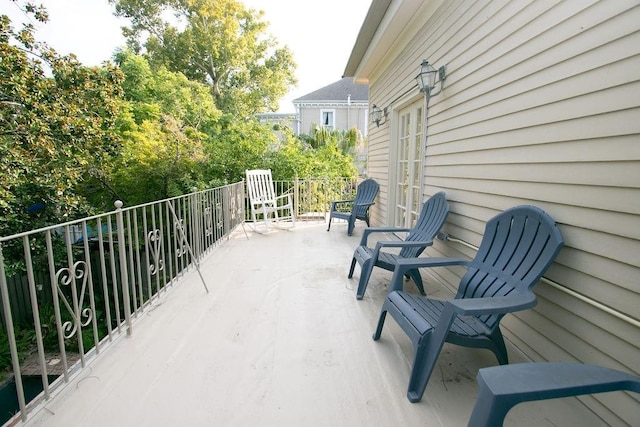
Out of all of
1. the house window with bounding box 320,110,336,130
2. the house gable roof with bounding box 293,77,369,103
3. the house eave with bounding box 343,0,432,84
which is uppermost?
the house gable roof with bounding box 293,77,369,103

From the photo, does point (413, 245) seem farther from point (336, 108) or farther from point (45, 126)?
point (336, 108)

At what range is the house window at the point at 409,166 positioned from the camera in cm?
404

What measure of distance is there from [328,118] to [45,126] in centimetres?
1490

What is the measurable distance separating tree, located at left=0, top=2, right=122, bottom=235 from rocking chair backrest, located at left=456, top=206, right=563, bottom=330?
221 inches

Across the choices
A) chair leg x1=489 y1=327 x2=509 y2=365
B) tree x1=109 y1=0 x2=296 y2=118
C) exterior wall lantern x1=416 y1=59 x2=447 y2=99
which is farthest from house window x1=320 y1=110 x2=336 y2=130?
chair leg x1=489 y1=327 x2=509 y2=365

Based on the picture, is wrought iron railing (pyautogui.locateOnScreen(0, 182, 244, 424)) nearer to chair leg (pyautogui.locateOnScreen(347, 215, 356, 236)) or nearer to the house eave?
chair leg (pyautogui.locateOnScreen(347, 215, 356, 236))

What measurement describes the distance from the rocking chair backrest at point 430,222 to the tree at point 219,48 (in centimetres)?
1354

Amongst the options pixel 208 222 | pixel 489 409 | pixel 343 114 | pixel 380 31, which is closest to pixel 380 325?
pixel 489 409

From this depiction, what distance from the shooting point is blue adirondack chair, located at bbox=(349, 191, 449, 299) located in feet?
9.01

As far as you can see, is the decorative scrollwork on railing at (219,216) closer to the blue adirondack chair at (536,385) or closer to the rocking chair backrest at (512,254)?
the rocking chair backrest at (512,254)

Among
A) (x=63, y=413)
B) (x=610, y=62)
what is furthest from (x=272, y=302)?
(x=610, y=62)

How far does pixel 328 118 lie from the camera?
1830 cm

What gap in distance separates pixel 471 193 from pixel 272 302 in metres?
1.91

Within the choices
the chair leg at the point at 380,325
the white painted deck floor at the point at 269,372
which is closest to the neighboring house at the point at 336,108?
the white painted deck floor at the point at 269,372
